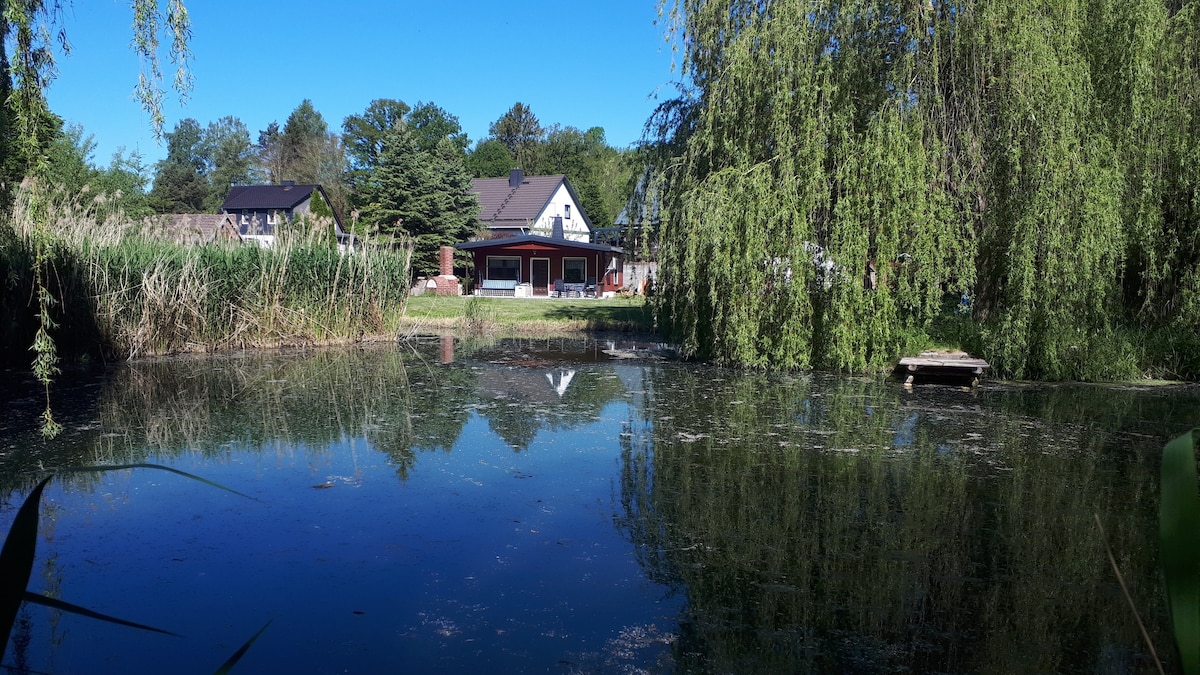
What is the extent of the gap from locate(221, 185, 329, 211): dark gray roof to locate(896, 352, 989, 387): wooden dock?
40494mm

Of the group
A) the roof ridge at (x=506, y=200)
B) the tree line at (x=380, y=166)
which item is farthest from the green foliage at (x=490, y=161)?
the roof ridge at (x=506, y=200)

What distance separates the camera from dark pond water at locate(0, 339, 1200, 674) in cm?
411

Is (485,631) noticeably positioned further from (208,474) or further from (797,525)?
(208,474)

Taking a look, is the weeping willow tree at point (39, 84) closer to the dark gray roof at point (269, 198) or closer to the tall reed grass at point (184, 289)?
the tall reed grass at point (184, 289)

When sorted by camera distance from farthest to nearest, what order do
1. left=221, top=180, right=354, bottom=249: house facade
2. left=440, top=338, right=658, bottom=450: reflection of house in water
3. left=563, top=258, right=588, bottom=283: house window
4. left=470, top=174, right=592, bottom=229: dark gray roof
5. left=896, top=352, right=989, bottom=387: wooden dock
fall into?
left=221, top=180, right=354, bottom=249: house facade < left=470, top=174, right=592, bottom=229: dark gray roof < left=563, top=258, right=588, bottom=283: house window < left=896, top=352, right=989, bottom=387: wooden dock < left=440, top=338, right=658, bottom=450: reflection of house in water

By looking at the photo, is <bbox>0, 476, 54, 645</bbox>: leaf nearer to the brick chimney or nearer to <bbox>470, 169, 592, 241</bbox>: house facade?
the brick chimney

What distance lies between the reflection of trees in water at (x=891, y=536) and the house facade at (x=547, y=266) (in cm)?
2495

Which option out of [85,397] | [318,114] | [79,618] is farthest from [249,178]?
[79,618]

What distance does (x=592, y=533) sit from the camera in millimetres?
5797

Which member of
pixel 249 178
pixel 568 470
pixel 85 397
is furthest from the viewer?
pixel 249 178

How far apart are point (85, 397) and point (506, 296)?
23.4 m

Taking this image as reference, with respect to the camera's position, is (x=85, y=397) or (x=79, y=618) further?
(x=85, y=397)

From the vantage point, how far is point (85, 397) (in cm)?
1038

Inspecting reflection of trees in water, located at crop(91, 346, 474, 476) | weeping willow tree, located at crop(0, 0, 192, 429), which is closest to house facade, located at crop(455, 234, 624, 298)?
reflection of trees in water, located at crop(91, 346, 474, 476)
